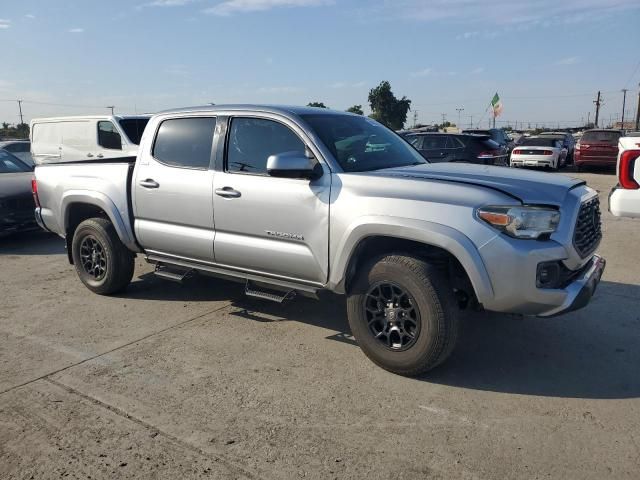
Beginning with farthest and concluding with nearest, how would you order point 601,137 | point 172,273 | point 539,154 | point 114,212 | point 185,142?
point 539,154, point 601,137, point 114,212, point 172,273, point 185,142

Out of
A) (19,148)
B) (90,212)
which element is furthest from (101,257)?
(19,148)

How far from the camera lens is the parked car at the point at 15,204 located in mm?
8630

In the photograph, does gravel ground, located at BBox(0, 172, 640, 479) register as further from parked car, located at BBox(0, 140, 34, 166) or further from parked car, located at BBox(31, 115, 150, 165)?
parked car, located at BBox(0, 140, 34, 166)

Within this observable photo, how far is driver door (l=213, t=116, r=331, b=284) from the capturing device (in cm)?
420

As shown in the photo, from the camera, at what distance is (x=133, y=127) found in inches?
476

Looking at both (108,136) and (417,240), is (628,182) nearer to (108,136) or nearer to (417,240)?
(417,240)

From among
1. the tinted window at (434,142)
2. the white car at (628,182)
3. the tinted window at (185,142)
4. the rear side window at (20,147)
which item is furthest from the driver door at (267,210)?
the rear side window at (20,147)

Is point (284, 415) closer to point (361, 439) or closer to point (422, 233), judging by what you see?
point (361, 439)

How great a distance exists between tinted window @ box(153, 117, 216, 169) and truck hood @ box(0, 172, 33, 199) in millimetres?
4686

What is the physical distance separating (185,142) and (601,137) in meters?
19.1

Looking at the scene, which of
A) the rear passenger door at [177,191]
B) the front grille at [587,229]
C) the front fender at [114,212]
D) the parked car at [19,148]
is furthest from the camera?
the parked car at [19,148]

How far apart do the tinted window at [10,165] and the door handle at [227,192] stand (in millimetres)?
6718

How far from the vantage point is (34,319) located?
209 inches

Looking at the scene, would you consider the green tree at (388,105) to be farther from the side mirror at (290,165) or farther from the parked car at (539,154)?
the side mirror at (290,165)
